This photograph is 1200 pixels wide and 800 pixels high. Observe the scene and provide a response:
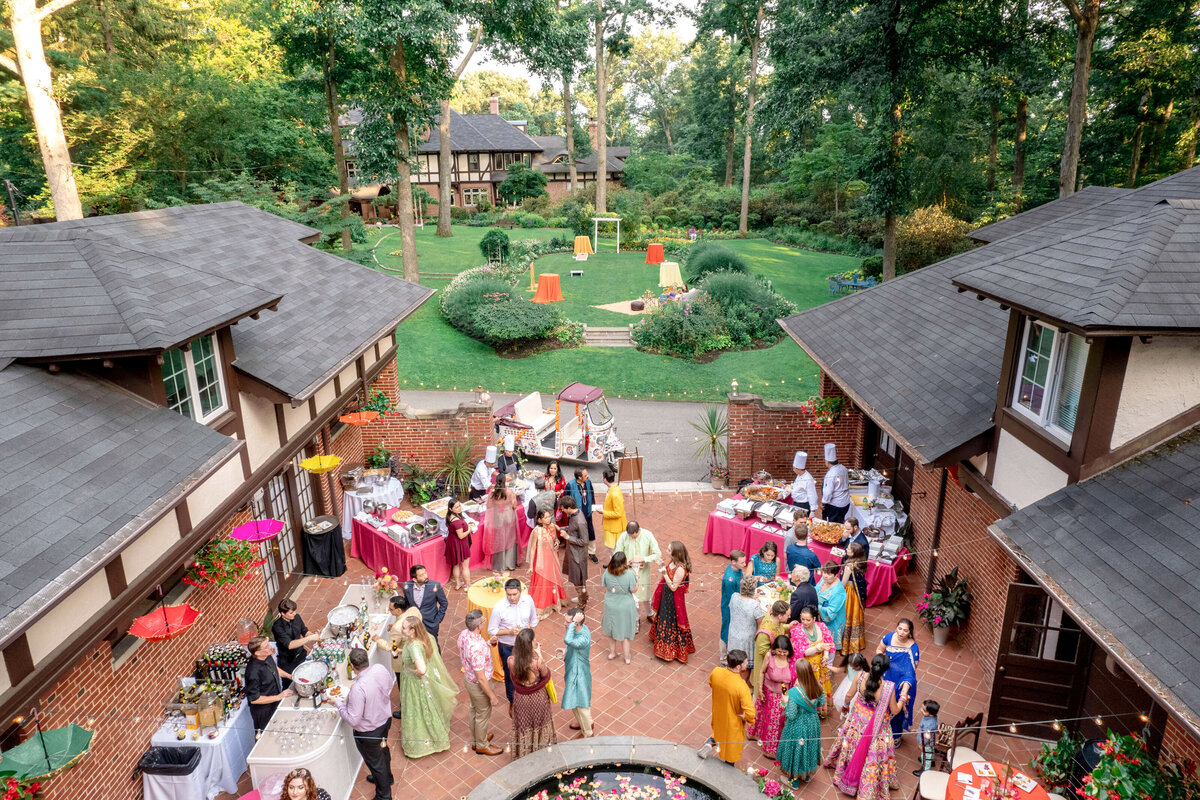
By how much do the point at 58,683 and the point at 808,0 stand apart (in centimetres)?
2510

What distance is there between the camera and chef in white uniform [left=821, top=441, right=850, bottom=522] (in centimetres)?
1280

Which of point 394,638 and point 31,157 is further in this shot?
point 31,157

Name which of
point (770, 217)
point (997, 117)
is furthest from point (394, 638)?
point (770, 217)

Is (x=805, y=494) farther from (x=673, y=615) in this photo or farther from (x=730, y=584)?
(x=673, y=615)

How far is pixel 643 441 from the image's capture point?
1917cm

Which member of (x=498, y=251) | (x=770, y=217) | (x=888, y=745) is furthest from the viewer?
(x=770, y=217)

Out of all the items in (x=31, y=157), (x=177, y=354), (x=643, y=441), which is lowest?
(x=643, y=441)

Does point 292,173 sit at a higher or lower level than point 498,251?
higher

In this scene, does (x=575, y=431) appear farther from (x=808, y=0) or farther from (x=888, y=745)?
(x=808, y=0)

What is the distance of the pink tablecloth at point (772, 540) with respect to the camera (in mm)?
11148

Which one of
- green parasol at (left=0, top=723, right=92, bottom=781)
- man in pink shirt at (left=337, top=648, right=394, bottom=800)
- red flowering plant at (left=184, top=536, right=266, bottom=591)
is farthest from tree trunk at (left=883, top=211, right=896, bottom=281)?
green parasol at (left=0, top=723, right=92, bottom=781)

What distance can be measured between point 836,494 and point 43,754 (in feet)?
36.4

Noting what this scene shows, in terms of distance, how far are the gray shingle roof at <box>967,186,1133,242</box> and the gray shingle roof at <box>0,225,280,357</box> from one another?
13.0m

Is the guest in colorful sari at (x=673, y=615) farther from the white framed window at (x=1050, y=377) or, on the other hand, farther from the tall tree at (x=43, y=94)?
the tall tree at (x=43, y=94)
